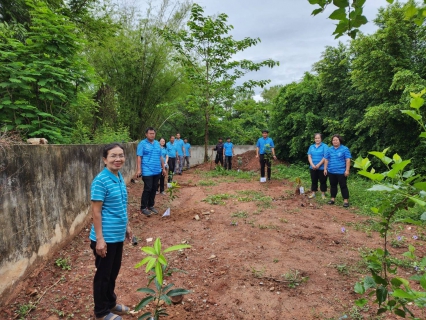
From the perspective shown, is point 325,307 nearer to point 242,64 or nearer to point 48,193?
point 48,193

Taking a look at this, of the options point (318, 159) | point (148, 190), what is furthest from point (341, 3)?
point (318, 159)

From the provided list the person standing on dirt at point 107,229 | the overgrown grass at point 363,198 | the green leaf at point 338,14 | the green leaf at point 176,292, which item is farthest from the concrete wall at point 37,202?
the overgrown grass at point 363,198

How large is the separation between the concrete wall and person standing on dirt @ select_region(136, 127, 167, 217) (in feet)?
3.25

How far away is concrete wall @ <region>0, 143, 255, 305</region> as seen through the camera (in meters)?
2.57

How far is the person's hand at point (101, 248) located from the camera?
85.9 inches

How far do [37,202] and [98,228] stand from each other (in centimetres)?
133

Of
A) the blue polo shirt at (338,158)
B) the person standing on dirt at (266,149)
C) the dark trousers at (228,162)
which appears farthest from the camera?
the dark trousers at (228,162)

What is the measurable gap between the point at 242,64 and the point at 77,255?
10.2m

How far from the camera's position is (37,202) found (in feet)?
10.1

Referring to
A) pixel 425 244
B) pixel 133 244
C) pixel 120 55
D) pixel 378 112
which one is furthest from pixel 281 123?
pixel 133 244

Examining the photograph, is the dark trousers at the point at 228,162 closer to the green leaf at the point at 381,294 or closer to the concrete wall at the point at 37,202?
the concrete wall at the point at 37,202

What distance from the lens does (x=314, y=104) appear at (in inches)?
492

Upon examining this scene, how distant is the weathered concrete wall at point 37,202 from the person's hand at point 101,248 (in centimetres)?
100

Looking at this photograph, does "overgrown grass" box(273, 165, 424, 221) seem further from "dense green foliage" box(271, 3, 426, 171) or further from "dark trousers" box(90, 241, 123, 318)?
"dark trousers" box(90, 241, 123, 318)
